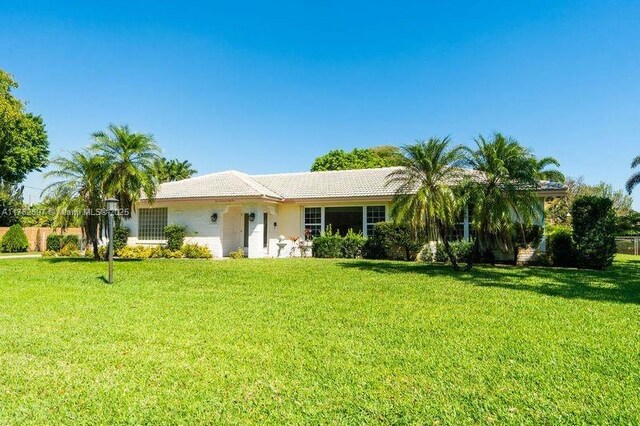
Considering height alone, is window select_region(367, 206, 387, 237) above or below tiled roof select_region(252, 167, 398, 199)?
below

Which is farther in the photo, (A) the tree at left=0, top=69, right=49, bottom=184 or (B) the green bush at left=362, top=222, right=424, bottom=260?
(A) the tree at left=0, top=69, right=49, bottom=184

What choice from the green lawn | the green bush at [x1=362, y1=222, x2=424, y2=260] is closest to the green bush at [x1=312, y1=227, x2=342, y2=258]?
the green bush at [x1=362, y1=222, x2=424, y2=260]

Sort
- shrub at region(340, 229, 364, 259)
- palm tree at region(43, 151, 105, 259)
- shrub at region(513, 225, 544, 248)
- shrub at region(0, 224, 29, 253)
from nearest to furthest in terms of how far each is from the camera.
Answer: palm tree at region(43, 151, 105, 259) < shrub at region(513, 225, 544, 248) < shrub at region(340, 229, 364, 259) < shrub at region(0, 224, 29, 253)

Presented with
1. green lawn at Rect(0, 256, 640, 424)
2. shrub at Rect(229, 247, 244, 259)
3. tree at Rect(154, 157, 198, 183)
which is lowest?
green lawn at Rect(0, 256, 640, 424)

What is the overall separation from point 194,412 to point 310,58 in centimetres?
1883

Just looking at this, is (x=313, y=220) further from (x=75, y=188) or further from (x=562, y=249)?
(x=562, y=249)

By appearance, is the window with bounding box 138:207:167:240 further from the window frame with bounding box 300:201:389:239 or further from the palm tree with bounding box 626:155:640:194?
the palm tree with bounding box 626:155:640:194

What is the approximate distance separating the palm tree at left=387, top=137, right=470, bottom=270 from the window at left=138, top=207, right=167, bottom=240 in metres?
15.4

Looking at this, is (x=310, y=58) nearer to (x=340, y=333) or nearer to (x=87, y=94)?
(x=87, y=94)

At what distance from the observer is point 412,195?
14180mm

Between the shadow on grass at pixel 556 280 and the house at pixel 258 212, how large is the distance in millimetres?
5852

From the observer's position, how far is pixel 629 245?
29.7m

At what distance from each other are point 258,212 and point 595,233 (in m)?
15.9

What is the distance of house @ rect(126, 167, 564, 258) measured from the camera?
69.1ft
